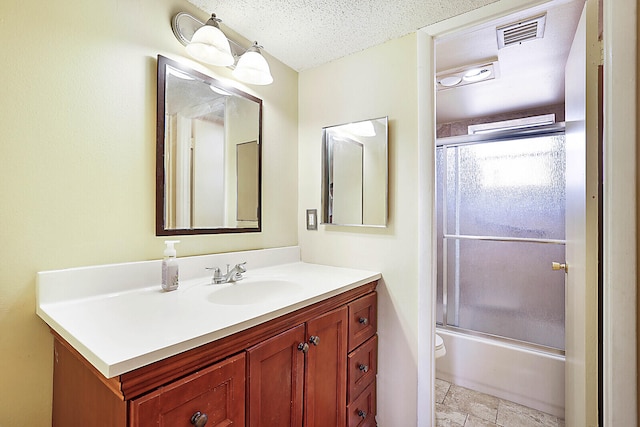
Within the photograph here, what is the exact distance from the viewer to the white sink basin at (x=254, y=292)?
3.92 ft

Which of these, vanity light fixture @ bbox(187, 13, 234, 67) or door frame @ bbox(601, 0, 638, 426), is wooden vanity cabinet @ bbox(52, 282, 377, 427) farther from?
vanity light fixture @ bbox(187, 13, 234, 67)

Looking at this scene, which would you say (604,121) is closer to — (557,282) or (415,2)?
(415,2)

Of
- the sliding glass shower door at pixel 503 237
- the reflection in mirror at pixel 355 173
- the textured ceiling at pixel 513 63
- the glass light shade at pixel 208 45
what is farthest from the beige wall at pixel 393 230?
the sliding glass shower door at pixel 503 237

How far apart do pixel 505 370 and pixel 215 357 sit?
200 cm

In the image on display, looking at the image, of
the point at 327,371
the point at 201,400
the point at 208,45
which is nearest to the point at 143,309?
the point at 201,400

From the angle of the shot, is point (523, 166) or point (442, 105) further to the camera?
point (442, 105)

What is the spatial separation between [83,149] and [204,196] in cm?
46

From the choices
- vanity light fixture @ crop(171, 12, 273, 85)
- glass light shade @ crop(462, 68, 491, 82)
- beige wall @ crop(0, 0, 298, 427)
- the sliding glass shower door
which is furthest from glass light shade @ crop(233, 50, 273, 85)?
the sliding glass shower door

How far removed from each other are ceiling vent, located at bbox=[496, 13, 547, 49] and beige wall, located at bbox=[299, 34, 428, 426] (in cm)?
46

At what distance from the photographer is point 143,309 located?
Answer: 0.88 metres

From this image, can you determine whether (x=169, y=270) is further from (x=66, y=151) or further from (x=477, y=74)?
(x=477, y=74)

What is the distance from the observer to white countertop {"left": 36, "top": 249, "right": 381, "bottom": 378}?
0.63 metres

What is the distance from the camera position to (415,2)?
1254 millimetres

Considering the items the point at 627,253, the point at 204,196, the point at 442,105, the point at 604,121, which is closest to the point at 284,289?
the point at 204,196
